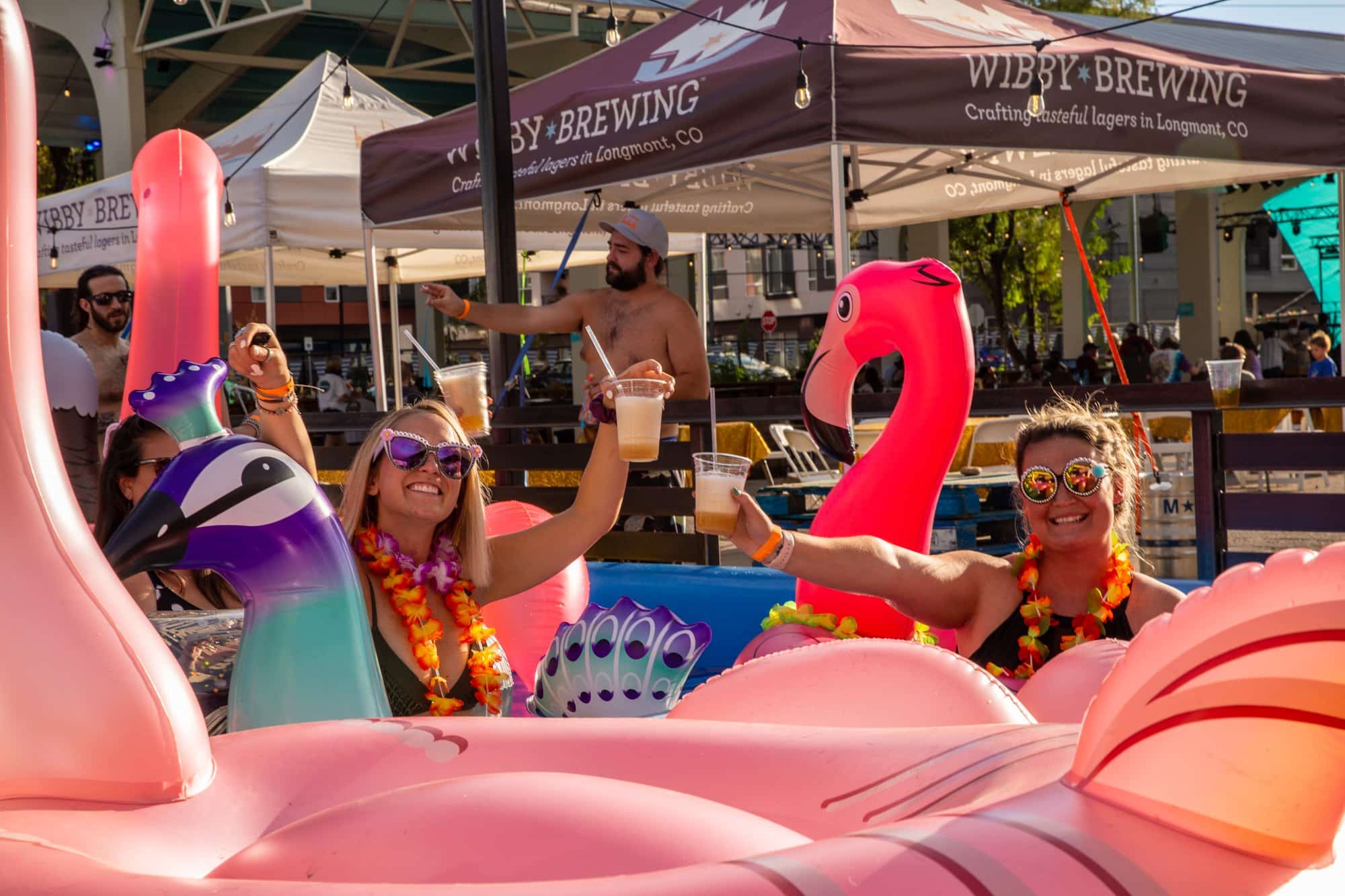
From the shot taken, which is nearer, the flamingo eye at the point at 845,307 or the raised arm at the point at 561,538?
the raised arm at the point at 561,538

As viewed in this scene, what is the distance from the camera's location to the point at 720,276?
40.8 metres

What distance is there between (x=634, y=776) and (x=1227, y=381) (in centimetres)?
323

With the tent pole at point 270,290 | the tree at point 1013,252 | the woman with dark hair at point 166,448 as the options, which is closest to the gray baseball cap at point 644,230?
the woman with dark hair at point 166,448

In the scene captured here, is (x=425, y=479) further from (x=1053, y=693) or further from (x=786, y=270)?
(x=786, y=270)

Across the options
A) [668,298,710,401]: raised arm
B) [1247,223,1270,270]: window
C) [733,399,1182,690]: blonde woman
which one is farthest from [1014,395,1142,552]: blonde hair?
[1247,223,1270,270]: window

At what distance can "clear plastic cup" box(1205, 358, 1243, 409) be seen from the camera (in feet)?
13.3

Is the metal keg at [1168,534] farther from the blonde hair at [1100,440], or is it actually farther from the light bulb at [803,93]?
the blonde hair at [1100,440]

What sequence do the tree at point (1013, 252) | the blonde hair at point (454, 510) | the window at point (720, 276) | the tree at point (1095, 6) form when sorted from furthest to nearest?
1. the window at point (720, 276)
2. the tree at point (1013, 252)
3. the tree at point (1095, 6)
4. the blonde hair at point (454, 510)

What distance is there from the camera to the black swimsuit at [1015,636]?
2844 mm

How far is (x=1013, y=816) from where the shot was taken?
993 millimetres

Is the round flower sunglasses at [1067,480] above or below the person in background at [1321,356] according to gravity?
below

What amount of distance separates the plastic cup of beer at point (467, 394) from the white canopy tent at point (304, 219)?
4.26 meters

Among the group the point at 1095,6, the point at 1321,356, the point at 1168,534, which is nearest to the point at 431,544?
the point at 1168,534

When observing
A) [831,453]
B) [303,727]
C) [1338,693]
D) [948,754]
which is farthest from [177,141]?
[1338,693]
